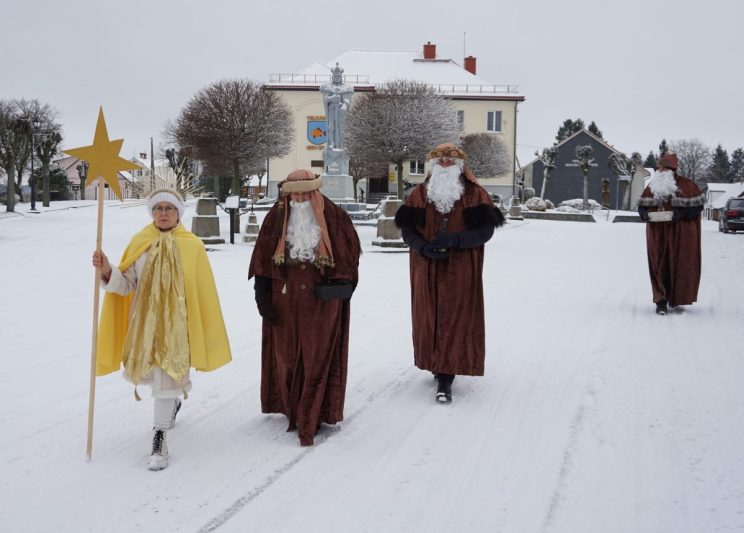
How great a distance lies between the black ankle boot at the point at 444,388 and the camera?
5336 millimetres

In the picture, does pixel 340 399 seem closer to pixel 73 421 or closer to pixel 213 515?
pixel 213 515

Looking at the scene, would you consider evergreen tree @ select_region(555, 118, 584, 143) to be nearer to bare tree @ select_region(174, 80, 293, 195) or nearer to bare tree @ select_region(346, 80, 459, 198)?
bare tree @ select_region(346, 80, 459, 198)

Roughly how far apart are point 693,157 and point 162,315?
8967 cm

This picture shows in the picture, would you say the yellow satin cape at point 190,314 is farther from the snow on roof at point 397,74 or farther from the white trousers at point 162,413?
the snow on roof at point 397,74

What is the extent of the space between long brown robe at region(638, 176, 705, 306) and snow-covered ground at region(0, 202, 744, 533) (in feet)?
1.56

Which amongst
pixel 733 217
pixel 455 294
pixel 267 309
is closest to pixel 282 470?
pixel 267 309

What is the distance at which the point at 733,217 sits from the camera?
90.0ft

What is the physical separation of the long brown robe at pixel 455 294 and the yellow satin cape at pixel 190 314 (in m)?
1.83

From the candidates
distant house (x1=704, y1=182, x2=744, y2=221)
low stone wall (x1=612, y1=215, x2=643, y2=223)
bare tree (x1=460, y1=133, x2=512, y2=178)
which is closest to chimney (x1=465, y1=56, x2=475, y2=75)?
bare tree (x1=460, y1=133, x2=512, y2=178)

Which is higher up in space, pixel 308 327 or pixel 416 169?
pixel 416 169

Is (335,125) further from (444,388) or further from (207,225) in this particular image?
(444,388)

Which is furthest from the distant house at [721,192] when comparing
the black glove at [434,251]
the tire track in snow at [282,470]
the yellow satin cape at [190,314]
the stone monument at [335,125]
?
the yellow satin cape at [190,314]

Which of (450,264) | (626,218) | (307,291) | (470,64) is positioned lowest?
(307,291)

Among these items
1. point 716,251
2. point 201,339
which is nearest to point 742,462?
point 201,339
